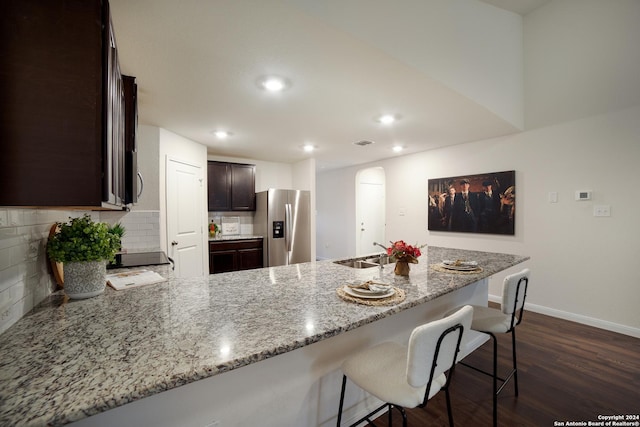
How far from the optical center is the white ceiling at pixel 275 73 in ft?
4.93

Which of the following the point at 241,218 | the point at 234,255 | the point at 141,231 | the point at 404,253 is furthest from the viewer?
the point at 241,218

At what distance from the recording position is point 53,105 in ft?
2.52

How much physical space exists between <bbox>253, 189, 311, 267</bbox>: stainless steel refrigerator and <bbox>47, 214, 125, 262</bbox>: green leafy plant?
344 centimetres

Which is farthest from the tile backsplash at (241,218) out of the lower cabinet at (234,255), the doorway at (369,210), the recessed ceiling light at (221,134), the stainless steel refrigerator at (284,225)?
the doorway at (369,210)

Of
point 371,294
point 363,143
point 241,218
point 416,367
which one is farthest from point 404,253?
point 241,218

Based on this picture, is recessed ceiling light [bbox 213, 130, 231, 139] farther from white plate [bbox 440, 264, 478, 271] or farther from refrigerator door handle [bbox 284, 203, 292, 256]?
white plate [bbox 440, 264, 478, 271]

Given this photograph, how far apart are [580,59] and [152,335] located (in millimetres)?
4377

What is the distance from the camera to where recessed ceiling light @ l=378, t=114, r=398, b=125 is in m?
2.94

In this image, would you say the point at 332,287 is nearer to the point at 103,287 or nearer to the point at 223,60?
the point at 103,287

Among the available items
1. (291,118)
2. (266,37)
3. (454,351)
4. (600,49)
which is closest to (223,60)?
(266,37)

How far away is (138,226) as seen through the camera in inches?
123

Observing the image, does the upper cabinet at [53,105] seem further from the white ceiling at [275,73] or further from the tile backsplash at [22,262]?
the white ceiling at [275,73]

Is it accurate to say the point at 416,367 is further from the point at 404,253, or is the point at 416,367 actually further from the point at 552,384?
the point at 552,384

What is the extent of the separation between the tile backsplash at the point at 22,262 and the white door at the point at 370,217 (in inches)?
219
